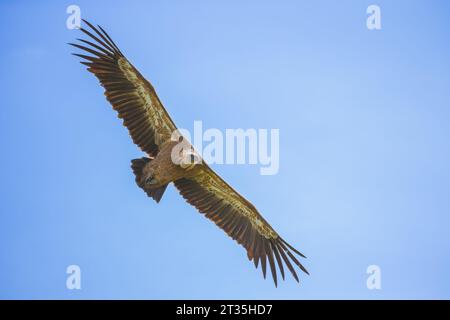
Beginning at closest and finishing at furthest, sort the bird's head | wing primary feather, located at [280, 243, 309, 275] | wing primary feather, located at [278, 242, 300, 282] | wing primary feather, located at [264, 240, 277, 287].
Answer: the bird's head < wing primary feather, located at [280, 243, 309, 275] < wing primary feather, located at [278, 242, 300, 282] < wing primary feather, located at [264, 240, 277, 287]

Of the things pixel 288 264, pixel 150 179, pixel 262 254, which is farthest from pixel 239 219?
pixel 150 179

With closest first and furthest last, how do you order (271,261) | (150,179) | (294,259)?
1. (150,179)
2. (294,259)
3. (271,261)

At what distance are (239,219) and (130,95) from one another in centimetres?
342

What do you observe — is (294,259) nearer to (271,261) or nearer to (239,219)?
(271,261)

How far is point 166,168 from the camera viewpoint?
1205 centimetres

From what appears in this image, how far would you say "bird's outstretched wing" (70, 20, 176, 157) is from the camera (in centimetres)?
1203

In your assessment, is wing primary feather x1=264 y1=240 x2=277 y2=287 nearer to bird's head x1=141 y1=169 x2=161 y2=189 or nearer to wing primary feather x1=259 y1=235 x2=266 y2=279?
wing primary feather x1=259 y1=235 x2=266 y2=279

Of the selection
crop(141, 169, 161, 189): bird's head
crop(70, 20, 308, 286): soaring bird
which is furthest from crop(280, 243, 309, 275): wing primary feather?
crop(141, 169, 161, 189): bird's head

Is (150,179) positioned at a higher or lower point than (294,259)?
higher

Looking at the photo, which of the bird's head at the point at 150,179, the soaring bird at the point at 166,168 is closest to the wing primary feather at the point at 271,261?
the soaring bird at the point at 166,168

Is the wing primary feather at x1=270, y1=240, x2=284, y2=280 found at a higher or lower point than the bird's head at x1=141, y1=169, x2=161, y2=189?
lower
